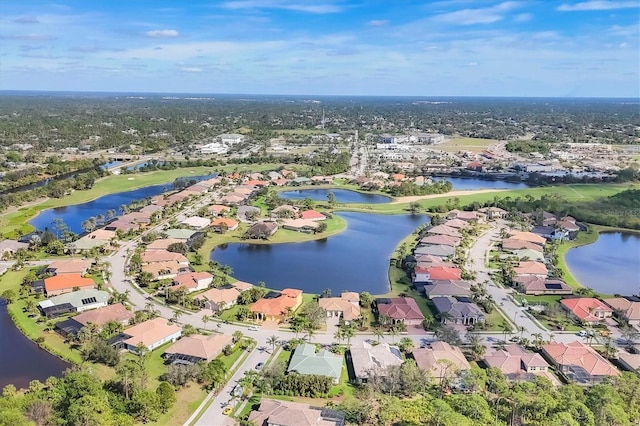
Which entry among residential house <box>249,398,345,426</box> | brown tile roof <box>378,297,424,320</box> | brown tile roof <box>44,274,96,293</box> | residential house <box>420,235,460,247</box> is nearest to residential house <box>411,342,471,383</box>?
brown tile roof <box>378,297,424,320</box>

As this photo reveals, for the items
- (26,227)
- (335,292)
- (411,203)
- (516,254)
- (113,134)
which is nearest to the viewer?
(335,292)

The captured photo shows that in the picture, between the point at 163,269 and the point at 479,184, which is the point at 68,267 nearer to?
the point at 163,269

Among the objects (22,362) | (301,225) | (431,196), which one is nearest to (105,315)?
(22,362)

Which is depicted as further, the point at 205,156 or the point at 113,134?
the point at 113,134

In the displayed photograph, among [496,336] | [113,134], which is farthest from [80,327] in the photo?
[113,134]

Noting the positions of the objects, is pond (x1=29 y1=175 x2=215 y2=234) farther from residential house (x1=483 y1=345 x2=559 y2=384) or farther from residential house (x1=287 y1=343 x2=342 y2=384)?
residential house (x1=483 y1=345 x2=559 y2=384)

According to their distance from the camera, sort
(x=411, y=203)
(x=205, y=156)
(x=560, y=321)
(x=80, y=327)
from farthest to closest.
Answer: (x=205, y=156), (x=411, y=203), (x=560, y=321), (x=80, y=327)

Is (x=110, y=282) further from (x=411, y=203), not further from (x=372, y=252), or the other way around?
(x=411, y=203)
